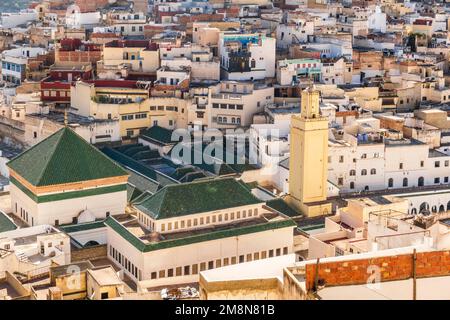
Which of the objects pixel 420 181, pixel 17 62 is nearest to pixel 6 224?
pixel 420 181

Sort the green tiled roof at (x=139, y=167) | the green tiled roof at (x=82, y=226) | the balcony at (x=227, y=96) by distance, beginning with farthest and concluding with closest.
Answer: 1. the balcony at (x=227, y=96)
2. the green tiled roof at (x=139, y=167)
3. the green tiled roof at (x=82, y=226)

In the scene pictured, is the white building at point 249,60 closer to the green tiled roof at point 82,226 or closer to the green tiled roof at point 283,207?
the green tiled roof at point 283,207

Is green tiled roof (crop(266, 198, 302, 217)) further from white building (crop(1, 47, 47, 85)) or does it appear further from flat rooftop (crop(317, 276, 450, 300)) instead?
white building (crop(1, 47, 47, 85))

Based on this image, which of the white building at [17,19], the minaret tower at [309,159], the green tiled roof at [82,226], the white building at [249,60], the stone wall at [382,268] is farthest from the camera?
the white building at [17,19]

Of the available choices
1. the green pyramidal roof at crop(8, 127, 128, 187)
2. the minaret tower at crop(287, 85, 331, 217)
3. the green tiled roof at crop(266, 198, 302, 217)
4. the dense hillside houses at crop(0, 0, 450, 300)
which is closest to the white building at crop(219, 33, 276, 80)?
the dense hillside houses at crop(0, 0, 450, 300)

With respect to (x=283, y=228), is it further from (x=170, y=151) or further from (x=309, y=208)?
(x=170, y=151)

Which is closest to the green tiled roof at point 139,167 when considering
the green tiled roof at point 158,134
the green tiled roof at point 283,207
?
the green tiled roof at point 158,134

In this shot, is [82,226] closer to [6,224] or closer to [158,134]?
[6,224]
